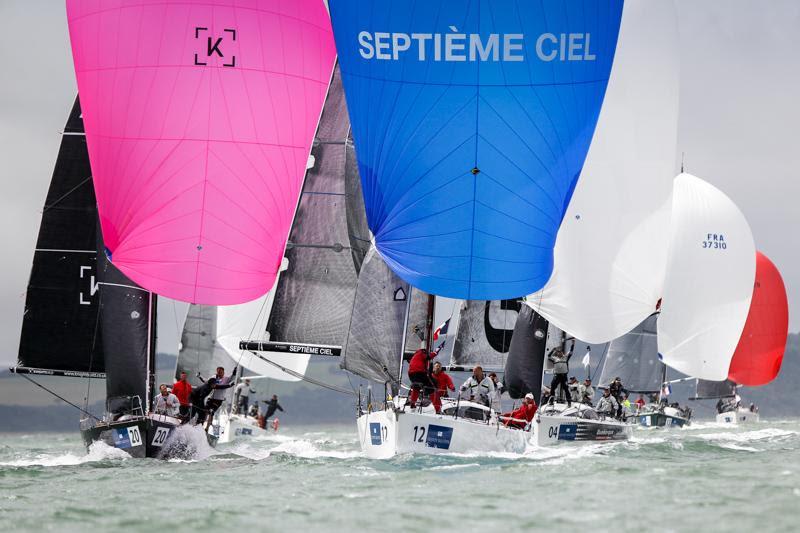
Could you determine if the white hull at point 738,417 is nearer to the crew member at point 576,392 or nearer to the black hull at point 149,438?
the crew member at point 576,392

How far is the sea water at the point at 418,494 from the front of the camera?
1101cm

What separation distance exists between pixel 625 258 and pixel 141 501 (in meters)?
14.6

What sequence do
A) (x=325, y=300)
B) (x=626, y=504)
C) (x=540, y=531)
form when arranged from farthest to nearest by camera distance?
1. (x=325, y=300)
2. (x=626, y=504)
3. (x=540, y=531)

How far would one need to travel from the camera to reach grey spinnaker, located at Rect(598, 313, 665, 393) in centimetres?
4303

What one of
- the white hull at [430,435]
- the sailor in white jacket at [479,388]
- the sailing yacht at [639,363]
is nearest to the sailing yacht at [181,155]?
the white hull at [430,435]

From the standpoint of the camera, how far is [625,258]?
25234 millimetres

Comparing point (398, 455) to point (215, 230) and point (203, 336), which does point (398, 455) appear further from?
point (203, 336)

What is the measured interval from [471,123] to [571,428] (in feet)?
24.9

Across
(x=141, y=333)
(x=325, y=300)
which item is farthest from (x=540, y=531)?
(x=325, y=300)

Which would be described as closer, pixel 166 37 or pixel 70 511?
pixel 70 511

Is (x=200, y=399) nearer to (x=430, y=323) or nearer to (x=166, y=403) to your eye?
(x=166, y=403)

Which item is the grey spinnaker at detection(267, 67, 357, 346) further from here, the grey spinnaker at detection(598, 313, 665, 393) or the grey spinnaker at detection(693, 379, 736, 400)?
the grey spinnaker at detection(693, 379, 736, 400)

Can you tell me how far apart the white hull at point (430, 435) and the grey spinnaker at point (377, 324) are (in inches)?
36.3

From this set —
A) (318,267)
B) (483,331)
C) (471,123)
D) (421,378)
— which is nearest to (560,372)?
(483,331)
